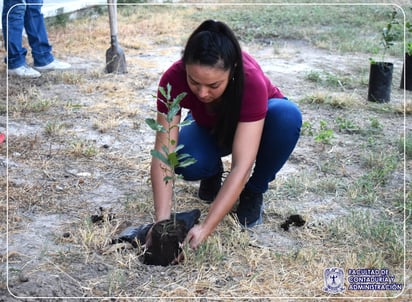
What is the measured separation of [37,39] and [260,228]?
128 inches

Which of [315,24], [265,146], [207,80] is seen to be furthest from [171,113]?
[315,24]

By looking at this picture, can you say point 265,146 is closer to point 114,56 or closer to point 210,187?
point 210,187

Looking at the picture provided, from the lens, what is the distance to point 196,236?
1.97 m

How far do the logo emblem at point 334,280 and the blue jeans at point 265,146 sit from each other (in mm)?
511

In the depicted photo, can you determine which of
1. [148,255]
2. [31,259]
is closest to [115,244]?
[148,255]

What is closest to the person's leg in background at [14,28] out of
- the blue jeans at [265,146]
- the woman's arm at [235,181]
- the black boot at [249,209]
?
the blue jeans at [265,146]

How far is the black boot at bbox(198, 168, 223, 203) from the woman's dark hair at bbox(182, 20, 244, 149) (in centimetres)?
54

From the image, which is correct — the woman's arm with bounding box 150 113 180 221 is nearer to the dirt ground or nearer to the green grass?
the dirt ground

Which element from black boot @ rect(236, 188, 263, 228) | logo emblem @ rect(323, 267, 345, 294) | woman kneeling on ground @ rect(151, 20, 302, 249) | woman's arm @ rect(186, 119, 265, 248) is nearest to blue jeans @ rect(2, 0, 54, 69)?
woman kneeling on ground @ rect(151, 20, 302, 249)

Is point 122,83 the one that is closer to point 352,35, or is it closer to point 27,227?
point 27,227

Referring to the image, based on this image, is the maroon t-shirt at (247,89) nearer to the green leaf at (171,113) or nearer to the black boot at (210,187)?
the green leaf at (171,113)

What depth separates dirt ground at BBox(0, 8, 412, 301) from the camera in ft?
6.26

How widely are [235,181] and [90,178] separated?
111cm

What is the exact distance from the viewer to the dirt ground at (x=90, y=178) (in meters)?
1.91
